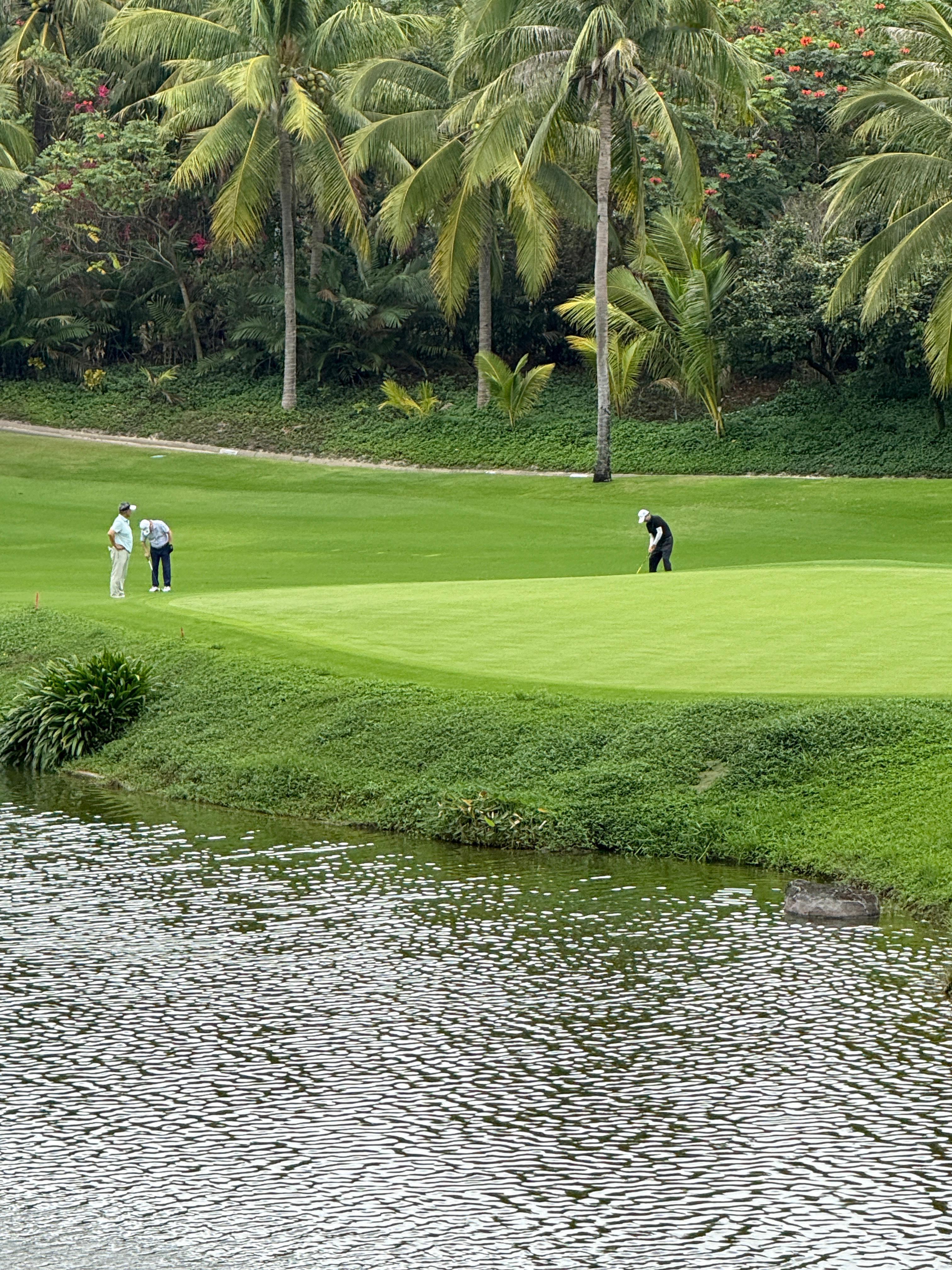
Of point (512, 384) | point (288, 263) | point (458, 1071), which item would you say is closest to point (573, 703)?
point (458, 1071)

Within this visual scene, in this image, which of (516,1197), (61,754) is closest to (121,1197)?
(516,1197)

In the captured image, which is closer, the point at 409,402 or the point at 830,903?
the point at 830,903

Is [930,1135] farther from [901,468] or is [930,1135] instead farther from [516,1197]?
[901,468]

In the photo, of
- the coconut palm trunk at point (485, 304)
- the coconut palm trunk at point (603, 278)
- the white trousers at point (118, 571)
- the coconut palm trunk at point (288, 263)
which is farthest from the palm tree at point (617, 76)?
the white trousers at point (118, 571)

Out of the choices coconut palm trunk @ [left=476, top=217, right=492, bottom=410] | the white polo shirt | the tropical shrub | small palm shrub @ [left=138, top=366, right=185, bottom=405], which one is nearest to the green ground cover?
the white polo shirt

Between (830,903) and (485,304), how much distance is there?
119 feet

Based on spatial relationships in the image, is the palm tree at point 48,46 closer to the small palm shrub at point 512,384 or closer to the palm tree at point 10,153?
the palm tree at point 10,153

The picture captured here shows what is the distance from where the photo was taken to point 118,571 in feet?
84.6

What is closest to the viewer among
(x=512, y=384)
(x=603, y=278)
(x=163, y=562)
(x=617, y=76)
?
(x=163, y=562)

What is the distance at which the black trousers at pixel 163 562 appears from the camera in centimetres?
2683

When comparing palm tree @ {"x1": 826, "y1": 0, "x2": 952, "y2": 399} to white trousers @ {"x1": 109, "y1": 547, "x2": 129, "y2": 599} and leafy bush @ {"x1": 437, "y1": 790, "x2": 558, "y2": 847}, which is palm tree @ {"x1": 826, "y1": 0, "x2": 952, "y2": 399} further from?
leafy bush @ {"x1": 437, "y1": 790, "x2": 558, "y2": 847}

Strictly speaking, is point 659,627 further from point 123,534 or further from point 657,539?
point 123,534

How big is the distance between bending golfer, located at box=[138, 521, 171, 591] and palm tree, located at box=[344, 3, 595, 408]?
51.4ft

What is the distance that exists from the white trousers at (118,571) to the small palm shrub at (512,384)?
21263 mm
